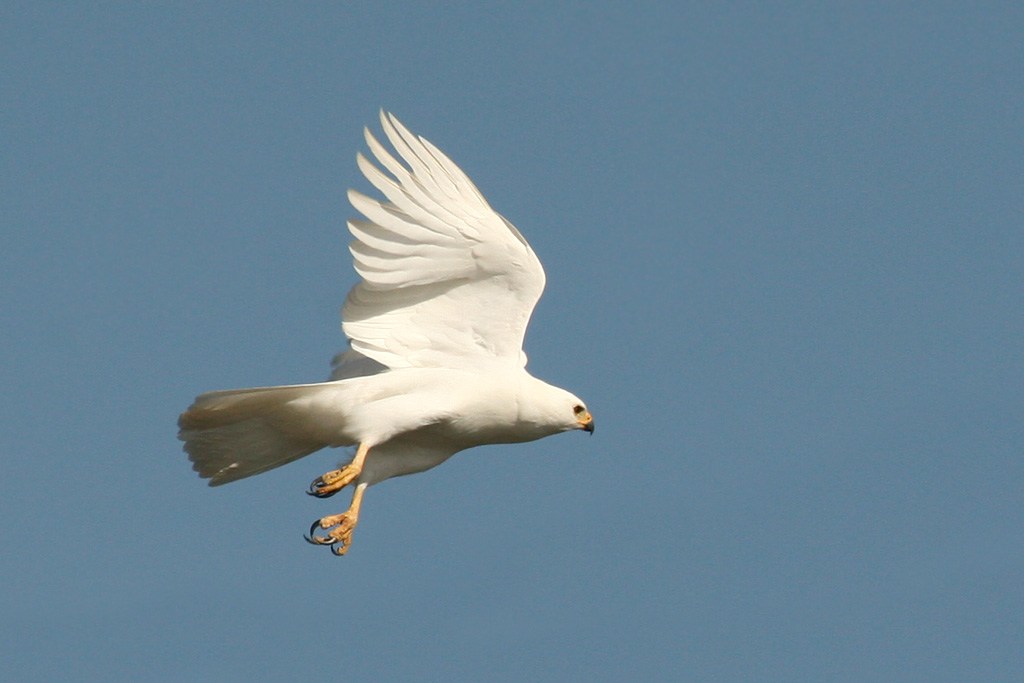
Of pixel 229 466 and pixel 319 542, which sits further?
Result: pixel 229 466

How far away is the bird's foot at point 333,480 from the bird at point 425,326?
44cm

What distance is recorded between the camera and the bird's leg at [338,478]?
55.7 ft

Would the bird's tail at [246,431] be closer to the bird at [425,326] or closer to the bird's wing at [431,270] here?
the bird at [425,326]

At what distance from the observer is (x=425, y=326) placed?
58.9 ft

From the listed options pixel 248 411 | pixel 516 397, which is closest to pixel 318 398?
pixel 248 411

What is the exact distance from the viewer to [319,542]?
17.0 metres

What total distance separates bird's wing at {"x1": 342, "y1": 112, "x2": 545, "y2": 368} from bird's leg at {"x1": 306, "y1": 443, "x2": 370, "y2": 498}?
3.47ft

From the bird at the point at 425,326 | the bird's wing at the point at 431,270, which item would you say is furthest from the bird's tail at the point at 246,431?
the bird's wing at the point at 431,270

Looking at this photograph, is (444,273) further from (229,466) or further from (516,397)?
(229,466)

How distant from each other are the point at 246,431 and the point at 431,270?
211 centimetres

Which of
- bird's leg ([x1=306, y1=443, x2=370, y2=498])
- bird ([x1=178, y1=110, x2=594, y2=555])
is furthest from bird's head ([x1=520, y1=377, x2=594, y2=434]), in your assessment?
bird's leg ([x1=306, y1=443, x2=370, y2=498])

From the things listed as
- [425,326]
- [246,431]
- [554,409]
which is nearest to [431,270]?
[425,326]

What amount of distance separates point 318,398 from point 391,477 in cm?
111

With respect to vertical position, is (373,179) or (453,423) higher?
(373,179)
